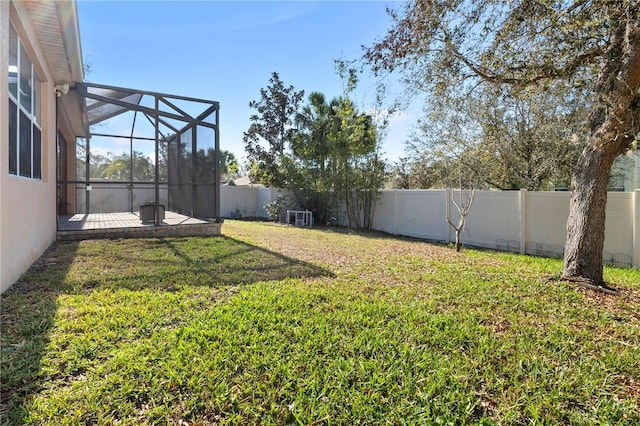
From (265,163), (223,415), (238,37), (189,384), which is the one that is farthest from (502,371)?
(265,163)

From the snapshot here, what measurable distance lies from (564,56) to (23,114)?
7.43 metres

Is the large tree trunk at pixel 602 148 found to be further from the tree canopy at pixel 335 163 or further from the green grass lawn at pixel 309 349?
the tree canopy at pixel 335 163

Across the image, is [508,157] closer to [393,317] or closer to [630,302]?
[630,302]

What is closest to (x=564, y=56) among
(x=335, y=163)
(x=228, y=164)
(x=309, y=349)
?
(x=309, y=349)

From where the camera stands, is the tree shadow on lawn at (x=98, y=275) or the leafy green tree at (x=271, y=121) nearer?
the tree shadow on lawn at (x=98, y=275)

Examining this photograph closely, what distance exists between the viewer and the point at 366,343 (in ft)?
9.26

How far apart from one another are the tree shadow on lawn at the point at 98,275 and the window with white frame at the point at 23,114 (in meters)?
1.35

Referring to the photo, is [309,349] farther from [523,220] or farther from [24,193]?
[523,220]

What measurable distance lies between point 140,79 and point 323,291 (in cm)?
1057

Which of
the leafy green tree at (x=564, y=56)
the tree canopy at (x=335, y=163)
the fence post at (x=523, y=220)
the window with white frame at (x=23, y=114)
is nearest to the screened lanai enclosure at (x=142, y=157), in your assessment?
the window with white frame at (x=23, y=114)

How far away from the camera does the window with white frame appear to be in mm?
3972

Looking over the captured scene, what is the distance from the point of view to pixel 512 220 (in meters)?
8.16

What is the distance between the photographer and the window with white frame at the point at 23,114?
3.97 m

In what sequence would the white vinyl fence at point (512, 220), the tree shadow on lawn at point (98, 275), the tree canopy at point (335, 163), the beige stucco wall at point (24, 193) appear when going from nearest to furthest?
the tree shadow on lawn at point (98, 275), the beige stucco wall at point (24, 193), the white vinyl fence at point (512, 220), the tree canopy at point (335, 163)
